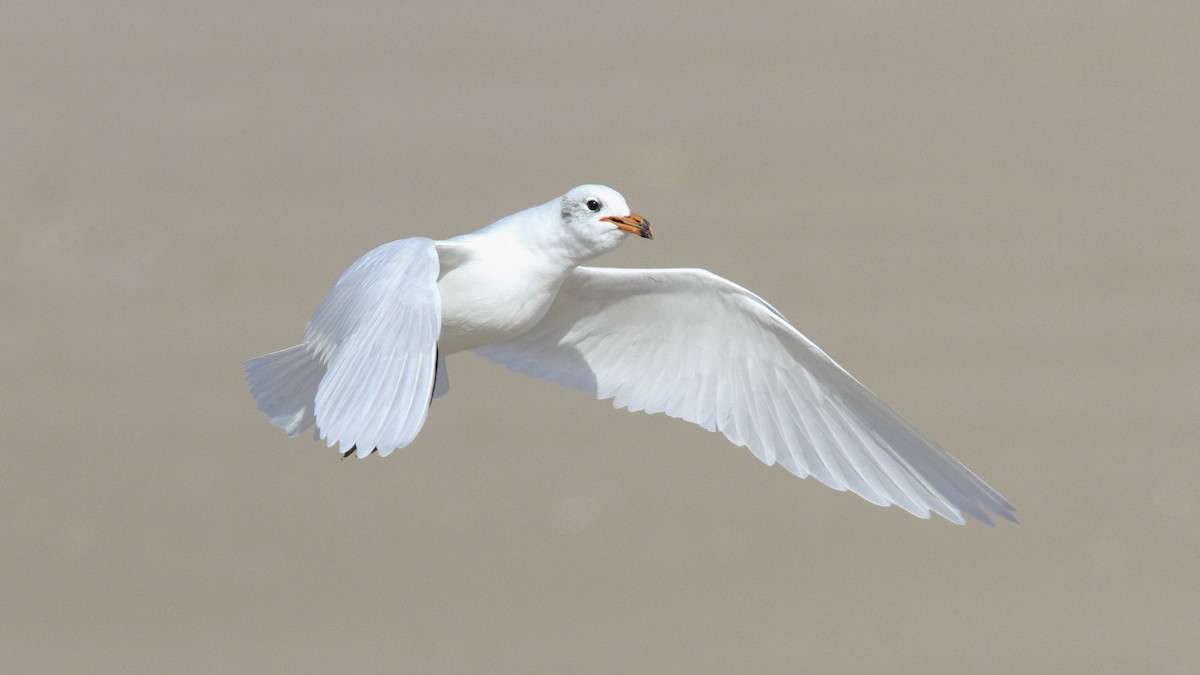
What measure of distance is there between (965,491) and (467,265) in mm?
900

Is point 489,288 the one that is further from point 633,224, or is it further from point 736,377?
point 736,377

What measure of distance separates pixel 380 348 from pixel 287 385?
665 mm

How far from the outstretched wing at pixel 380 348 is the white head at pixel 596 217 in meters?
0.28

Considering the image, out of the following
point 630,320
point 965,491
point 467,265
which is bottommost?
point 965,491

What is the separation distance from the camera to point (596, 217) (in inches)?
97.0

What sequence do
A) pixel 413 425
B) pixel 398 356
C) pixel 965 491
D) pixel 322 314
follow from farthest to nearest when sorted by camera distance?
pixel 965 491, pixel 322 314, pixel 398 356, pixel 413 425

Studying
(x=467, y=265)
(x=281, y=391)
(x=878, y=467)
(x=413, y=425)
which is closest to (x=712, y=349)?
(x=878, y=467)

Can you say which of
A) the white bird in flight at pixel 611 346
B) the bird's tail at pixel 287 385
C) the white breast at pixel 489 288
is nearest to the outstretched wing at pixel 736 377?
the white bird in flight at pixel 611 346

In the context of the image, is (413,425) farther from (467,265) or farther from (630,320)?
(630,320)

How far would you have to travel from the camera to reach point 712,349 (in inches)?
112

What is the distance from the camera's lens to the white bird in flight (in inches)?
87.0

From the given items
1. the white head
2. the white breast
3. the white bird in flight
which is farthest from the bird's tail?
the white head

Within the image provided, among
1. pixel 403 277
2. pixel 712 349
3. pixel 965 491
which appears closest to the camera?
pixel 403 277

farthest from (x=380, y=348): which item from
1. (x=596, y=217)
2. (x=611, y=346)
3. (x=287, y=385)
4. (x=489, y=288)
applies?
(x=611, y=346)
